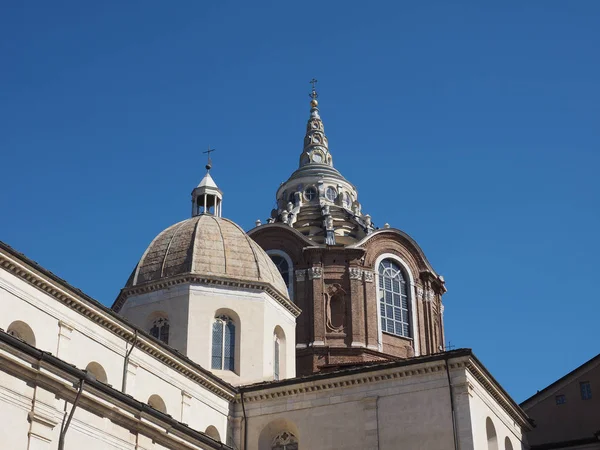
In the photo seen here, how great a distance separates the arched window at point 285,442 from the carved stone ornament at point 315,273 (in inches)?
626

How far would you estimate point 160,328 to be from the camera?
127ft

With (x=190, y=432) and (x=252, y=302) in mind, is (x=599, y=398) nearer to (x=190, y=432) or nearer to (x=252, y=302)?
(x=252, y=302)

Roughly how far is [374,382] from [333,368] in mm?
13016

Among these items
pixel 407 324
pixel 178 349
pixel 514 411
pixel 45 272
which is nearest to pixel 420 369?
pixel 514 411

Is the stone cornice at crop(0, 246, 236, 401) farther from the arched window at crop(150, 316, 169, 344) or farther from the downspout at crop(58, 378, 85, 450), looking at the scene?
the downspout at crop(58, 378, 85, 450)

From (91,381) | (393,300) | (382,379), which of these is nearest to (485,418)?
(382,379)

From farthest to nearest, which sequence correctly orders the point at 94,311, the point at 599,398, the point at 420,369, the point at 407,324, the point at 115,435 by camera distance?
the point at 407,324 < the point at 599,398 < the point at 420,369 < the point at 94,311 < the point at 115,435

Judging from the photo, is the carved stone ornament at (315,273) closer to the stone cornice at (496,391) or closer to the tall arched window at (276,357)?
the tall arched window at (276,357)

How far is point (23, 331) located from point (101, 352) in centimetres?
332

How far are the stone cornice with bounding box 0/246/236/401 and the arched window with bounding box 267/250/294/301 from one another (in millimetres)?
15015

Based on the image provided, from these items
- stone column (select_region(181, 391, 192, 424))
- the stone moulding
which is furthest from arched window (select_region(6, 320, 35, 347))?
the stone moulding

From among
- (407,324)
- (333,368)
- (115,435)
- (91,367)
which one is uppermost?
(407,324)

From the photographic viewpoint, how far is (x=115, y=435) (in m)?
26.9

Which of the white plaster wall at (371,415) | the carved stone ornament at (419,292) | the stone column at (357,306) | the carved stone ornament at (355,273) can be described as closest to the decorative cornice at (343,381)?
the white plaster wall at (371,415)
